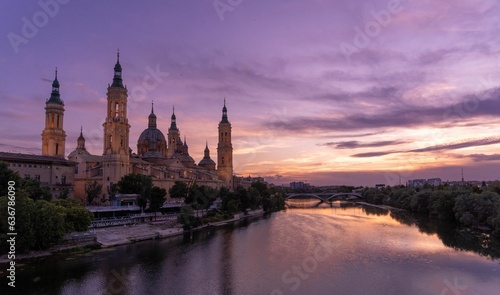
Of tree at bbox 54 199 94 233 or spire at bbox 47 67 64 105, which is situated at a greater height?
spire at bbox 47 67 64 105

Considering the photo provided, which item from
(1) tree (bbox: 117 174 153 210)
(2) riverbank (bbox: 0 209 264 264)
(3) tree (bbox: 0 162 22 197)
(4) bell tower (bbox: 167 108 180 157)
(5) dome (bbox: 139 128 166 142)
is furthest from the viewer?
(4) bell tower (bbox: 167 108 180 157)

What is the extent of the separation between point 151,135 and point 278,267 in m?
58.2

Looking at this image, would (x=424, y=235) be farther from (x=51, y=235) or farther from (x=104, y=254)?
(x=51, y=235)

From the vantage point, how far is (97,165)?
58938 mm

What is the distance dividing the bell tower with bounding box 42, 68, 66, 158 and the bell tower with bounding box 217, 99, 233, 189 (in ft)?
141

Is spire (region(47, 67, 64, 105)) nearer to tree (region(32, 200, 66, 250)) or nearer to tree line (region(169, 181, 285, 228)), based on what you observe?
tree line (region(169, 181, 285, 228))

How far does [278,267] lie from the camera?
93.1 feet

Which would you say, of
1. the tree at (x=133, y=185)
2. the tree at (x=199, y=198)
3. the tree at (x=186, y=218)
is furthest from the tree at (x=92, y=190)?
the tree at (x=186, y=218)

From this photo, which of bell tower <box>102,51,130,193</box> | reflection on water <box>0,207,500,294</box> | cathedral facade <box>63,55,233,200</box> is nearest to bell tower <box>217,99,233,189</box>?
cathedral facade <box>63,55,233,200</box>

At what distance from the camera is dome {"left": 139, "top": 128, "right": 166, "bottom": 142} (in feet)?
265

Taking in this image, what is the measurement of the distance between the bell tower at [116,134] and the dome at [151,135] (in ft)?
72.8

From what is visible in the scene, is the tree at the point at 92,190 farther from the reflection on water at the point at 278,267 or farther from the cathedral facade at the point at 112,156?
the reflection on water at the point at 278,267

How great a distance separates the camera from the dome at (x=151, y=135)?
265 ft

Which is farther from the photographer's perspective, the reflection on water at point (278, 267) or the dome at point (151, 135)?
the dome at point (151, 135)
